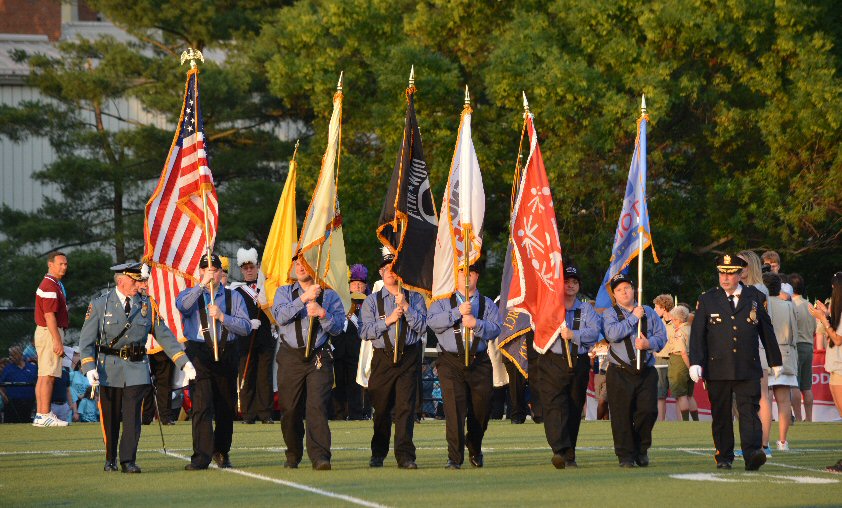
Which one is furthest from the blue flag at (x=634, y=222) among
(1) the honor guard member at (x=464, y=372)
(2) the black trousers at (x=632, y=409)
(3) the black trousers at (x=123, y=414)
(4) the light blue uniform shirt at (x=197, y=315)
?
(3) the black trousers at (x=123, y=414)

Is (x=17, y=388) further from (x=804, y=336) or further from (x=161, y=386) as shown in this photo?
(x=804, y=336)

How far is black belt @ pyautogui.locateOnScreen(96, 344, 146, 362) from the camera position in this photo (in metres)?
14.4

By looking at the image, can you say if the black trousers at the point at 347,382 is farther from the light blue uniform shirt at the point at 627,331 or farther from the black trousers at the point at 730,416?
the black trousers at the point at 730,416

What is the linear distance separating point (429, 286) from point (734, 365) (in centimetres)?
298

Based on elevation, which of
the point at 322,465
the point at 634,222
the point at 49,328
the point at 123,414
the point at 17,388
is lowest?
the point at 322,465

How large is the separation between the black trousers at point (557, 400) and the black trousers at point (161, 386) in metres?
7.35

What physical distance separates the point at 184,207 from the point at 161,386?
227 inches

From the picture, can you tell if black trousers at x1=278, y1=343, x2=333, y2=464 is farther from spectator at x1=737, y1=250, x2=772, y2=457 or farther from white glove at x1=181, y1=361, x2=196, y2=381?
spectator at x1=737, y1=250, x2=772, y2=457

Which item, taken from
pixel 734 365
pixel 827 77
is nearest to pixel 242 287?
pixel 734 365

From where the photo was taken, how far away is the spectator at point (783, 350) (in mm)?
17406

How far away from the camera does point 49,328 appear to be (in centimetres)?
2056

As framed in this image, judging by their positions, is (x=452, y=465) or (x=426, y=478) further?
(x=452, y=465)

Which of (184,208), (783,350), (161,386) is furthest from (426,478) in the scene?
(161,386)

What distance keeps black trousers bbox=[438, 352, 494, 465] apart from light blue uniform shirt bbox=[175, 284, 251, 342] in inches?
77.6
